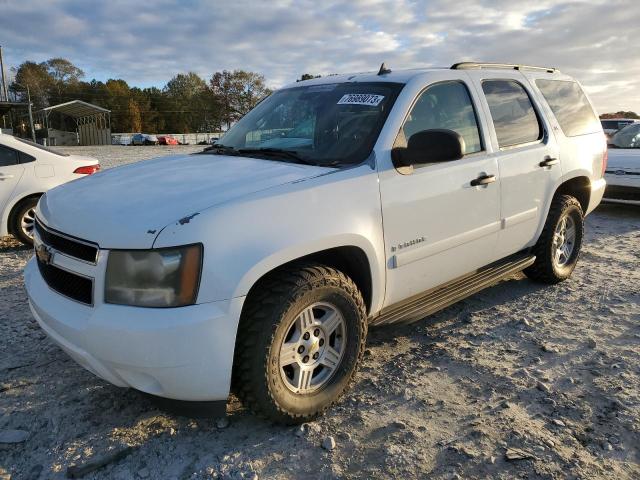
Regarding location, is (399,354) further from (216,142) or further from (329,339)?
(216,142)

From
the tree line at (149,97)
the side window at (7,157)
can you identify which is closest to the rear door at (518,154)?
the side window at (7,157)

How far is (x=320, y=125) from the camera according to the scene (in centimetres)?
339

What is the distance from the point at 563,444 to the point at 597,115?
12.4 ft

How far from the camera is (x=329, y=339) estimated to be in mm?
→ 2838

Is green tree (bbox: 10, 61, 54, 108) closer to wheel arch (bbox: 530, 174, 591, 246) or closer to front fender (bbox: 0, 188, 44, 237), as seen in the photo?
front fender (bbox: 0, 188, 44, 237)

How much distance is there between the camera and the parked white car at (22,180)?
20.9 feet

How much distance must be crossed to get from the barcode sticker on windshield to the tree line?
252ft

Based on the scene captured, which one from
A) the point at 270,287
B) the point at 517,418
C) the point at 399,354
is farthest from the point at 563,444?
the point at 270,287

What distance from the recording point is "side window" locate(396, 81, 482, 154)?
3.25 metres

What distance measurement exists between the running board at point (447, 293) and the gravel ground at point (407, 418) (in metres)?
0.37

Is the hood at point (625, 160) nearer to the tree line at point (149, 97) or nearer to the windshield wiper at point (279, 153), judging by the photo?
the windshield wiper at point (279, 153)

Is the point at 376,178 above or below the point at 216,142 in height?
below

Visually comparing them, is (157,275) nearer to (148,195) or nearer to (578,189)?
(148,195)

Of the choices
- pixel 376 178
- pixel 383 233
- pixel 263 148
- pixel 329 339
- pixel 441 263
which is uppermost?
pixel 263 148
